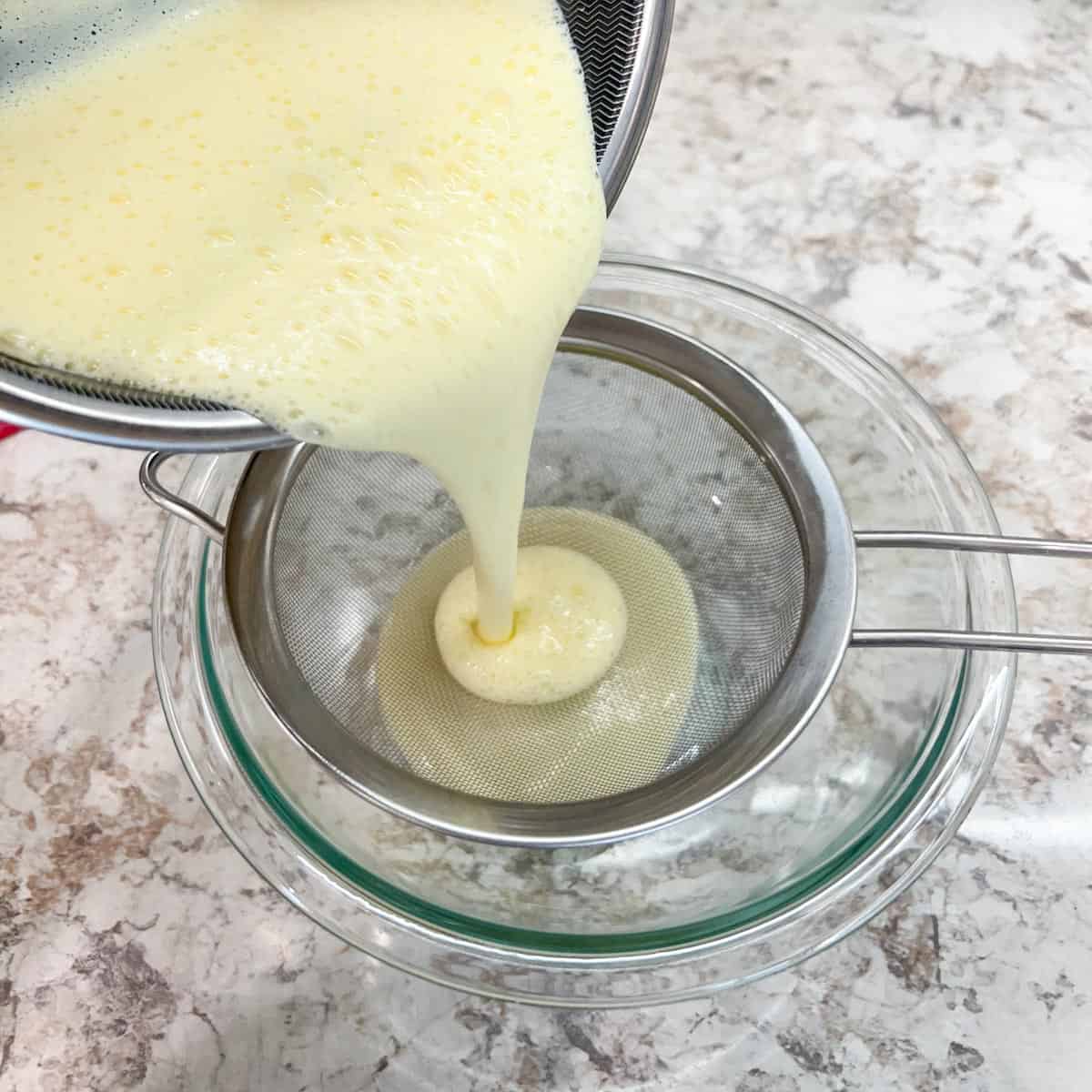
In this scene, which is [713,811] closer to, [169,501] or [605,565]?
[605,565]

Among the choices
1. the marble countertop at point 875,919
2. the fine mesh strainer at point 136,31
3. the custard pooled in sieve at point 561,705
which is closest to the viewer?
the fine mesh strainer at point 136,31

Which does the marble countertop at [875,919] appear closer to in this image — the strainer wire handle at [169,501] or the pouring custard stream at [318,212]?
the strainer wire handle at [169,501]

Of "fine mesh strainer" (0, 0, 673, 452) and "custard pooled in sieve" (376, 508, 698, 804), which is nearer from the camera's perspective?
→ "fine mesh strainer" (0, 0, 673, 452)

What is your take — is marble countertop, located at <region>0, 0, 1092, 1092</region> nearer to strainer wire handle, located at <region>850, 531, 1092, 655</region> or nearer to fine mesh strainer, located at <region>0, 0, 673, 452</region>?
strainer wire handle, located at <region>850, 531, 1092, 655</region>

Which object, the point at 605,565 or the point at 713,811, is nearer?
the point at 713,811

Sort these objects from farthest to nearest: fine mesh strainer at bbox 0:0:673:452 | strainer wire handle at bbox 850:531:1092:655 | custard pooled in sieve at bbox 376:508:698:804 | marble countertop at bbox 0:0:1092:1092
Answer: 1. custard pooled in sieve at bbox 376:508:698:804
2. marble countertop at bbox 0:0:1092:1092
3. strainer wire handle at bbox 850:531:1092:655
4. fine mesh strainer at bbox 0:0:673:452

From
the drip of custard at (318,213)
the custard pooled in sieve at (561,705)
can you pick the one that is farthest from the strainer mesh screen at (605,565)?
the drip of custard at (318,213)

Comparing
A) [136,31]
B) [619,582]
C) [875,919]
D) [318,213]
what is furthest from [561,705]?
[136,31]

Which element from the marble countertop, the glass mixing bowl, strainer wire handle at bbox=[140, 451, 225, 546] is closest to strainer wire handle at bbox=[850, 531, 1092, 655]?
the glass mixing bowl
